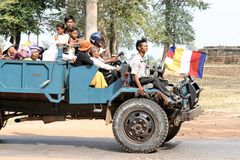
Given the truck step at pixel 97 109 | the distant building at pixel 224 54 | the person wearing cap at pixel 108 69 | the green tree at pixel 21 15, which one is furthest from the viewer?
the distant building at pixel 224 54

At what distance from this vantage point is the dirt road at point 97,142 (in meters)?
9.54

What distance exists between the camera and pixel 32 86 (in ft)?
32.3

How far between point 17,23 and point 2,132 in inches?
772

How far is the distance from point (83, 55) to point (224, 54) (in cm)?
4615

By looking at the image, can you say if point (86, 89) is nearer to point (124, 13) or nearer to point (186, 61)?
point (186, 61)

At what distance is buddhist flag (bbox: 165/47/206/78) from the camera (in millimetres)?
11078

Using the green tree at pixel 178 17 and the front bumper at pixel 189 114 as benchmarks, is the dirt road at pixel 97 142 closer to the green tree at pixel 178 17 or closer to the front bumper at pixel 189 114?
the front bumper at pixel 189 114

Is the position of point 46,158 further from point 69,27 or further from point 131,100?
point 69,27

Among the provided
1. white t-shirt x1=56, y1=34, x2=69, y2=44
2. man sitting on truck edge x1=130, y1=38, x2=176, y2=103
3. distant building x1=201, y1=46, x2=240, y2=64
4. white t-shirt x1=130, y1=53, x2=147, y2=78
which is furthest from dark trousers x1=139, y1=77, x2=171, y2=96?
distant building x1=201, y1=46, x2=240, y2=64

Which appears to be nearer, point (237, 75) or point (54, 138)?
point (54, 138)

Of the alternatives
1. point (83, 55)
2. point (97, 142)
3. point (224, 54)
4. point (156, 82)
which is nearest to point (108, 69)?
point (83, 55)

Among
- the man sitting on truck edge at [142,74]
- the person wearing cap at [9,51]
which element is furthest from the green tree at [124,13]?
the man sitting on truck edge at [142,74]

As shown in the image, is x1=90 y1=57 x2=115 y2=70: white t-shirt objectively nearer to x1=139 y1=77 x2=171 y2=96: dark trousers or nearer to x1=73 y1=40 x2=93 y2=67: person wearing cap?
x1=73 y1=40 x2=93 y2=67: person wearing cap

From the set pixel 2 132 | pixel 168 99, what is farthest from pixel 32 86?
pixel 2 132
